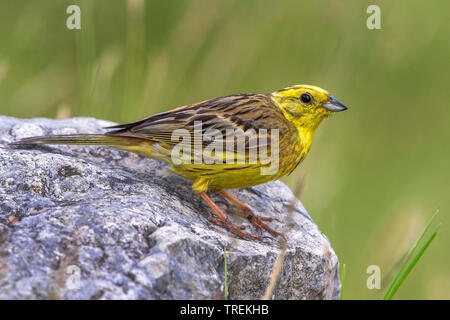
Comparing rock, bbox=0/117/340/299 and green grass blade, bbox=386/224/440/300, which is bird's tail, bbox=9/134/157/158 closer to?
rock, bbox=0/117/340/299

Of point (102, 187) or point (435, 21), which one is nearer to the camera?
point (102, 187)

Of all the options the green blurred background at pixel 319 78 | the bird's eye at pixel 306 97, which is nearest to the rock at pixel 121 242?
the bird's eye at pixel 306 97

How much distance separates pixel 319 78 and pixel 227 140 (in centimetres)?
214

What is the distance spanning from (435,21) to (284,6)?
5.48 ft

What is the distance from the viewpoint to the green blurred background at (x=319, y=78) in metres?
5.36

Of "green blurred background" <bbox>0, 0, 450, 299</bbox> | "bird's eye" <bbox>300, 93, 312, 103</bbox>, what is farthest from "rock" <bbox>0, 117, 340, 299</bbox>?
"green blurred background" <bbox>0, 0, 450, 299</bbox>

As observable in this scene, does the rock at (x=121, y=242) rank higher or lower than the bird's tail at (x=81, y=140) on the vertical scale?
lower

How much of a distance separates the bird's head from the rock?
77 centimetres

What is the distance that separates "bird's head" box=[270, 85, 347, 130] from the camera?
444 cm

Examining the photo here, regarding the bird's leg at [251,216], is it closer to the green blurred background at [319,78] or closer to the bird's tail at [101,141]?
the bird's tail at [101,141]

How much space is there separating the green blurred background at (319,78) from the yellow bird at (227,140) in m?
0.89

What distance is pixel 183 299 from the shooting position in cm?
269

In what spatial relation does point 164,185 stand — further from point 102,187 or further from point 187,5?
point 187,5
